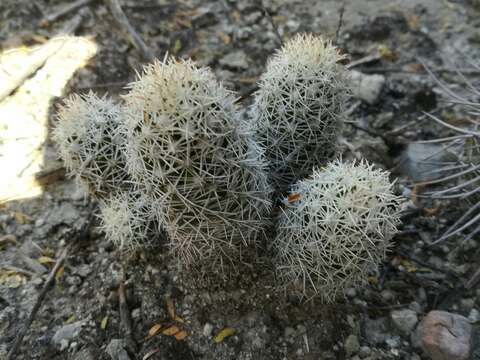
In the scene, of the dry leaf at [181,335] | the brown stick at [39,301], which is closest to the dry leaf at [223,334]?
the dry leaf at [181,335]

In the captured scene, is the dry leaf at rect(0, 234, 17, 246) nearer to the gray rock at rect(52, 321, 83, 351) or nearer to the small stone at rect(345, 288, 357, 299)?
the gray rock at rect(52, 321, 83, 351)

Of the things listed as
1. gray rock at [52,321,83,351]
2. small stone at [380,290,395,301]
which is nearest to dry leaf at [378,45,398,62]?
small stone at [380,290,395,301]

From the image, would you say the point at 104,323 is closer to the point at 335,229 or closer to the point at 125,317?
the point at 125,317

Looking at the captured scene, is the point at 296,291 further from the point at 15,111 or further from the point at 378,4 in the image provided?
the point at 378,4

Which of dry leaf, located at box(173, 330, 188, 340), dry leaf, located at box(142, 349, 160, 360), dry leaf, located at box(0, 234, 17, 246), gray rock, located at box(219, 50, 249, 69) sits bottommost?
dry leaf, located at box(173, 330, 188, 340)

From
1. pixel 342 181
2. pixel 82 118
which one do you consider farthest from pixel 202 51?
pixel 342 181

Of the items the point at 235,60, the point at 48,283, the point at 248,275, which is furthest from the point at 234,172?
the point at 235,60
